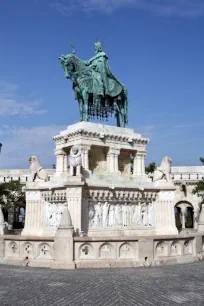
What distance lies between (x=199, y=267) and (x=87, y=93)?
35.4 feet

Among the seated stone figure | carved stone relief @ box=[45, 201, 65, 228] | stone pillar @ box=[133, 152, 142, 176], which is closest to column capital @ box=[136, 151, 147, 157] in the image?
stone pillar @ box=[133, 152, 142, 176]

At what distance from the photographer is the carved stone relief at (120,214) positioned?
17.6m

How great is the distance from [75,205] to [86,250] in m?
3.02

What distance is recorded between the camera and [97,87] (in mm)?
21125

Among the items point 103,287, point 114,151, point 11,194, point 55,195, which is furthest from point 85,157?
point 11,194

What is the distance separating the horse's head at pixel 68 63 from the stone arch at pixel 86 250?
10.2 m

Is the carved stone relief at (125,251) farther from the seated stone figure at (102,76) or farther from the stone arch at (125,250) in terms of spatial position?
the seated stone figure at (102,76)

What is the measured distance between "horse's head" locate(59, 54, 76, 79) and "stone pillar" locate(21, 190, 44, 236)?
6.48 m

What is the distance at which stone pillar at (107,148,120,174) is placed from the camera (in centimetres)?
2020

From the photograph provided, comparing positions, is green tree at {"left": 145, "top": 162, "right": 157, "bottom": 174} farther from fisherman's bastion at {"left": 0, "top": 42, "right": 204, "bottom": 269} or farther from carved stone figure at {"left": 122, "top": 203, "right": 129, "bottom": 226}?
carved stone figure at {"left": 122, "top": 203, "right": 129, "bottom": 226}

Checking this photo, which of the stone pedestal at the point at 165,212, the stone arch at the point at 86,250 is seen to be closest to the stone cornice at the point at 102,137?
the stone pedestal at the point at 165,212

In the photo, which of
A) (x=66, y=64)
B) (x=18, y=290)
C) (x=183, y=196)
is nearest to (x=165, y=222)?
(x=66, y=64)

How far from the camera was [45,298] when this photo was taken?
913cm

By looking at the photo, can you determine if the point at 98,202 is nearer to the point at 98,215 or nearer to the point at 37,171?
the point at 98,215
